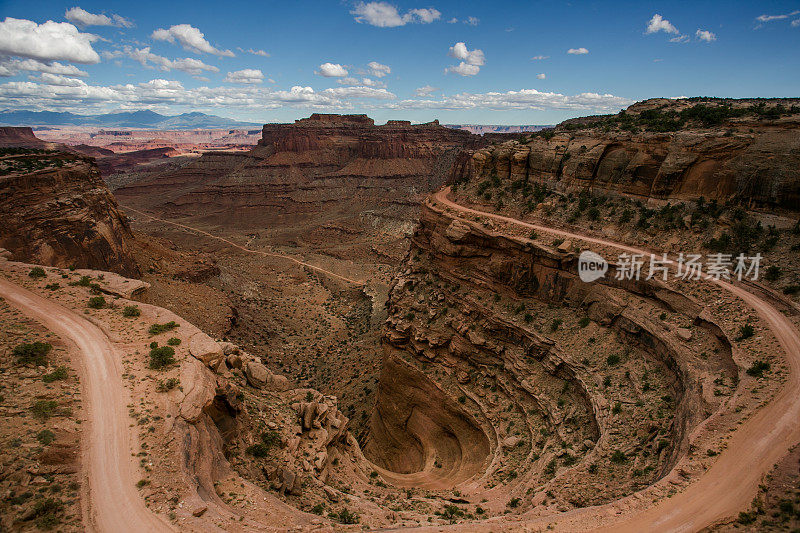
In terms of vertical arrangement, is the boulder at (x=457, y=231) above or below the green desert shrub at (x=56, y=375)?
above

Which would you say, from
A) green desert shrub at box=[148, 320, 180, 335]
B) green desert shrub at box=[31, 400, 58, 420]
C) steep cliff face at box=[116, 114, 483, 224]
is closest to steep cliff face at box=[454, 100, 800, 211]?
green desert shrub at box=[148, 320, 180, 335]

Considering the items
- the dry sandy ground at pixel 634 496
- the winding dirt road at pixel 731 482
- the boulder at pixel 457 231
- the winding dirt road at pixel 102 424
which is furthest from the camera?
the boulder at pixel 457 231

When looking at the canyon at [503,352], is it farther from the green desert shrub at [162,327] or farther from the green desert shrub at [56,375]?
the green desert shrub at [56,375]

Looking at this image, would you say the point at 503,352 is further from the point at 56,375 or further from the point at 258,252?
the point at 258,252

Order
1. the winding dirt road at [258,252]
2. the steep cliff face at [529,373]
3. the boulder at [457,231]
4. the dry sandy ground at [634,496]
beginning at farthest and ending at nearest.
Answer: the winding dirt road at [258,252] < the boulder at [457,231] < the steep cliff face at [529,373] < the dry sandy ground at [634,496]

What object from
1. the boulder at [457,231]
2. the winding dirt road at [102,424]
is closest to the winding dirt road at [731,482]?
the winding dirt road at [102,424]

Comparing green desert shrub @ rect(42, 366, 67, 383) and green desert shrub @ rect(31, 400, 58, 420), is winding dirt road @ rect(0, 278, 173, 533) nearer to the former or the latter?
green desert shrub @ rect(42, 366, 67, 383)
